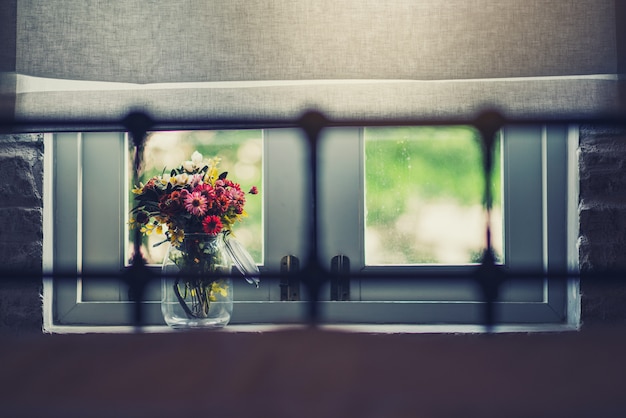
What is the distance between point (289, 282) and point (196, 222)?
27 centimetres

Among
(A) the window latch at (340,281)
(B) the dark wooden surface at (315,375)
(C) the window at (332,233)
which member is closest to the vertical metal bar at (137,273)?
(C) the window at (332,233)

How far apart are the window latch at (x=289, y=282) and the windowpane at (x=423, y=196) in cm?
18

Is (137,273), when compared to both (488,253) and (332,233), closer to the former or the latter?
(332,233)

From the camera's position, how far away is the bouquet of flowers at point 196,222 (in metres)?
1.16

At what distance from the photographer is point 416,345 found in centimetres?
111

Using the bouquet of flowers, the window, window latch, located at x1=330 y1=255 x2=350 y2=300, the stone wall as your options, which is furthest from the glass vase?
the stone wall

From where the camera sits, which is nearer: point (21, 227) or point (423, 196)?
point (21, 227)

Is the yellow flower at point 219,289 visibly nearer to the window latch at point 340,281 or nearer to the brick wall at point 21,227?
the window latch at point 340,281

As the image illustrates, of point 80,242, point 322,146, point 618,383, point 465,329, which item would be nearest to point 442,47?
point 322,146

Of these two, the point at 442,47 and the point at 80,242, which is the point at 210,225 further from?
the point at 442,47

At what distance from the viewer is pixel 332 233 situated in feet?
4.31

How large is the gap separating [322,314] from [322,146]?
37 centimetres

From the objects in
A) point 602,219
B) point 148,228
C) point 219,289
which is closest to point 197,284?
point 219,289

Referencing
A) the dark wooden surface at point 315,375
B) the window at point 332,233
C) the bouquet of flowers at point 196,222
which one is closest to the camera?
the dark wooden surface at point 315,375
